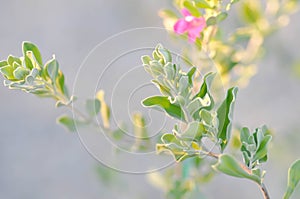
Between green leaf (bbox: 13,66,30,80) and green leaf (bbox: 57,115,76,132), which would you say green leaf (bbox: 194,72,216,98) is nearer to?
green leaf (bbox: 13,66,30,80)

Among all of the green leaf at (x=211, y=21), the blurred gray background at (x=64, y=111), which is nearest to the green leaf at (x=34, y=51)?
the green leaf at (x=211, y=21)

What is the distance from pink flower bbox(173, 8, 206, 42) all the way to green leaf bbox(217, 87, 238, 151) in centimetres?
20

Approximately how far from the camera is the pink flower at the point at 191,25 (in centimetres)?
92

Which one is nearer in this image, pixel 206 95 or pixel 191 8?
pixel 206 95

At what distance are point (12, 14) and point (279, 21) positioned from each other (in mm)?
2043

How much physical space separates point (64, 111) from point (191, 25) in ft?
5.72

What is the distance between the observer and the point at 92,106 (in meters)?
0.99

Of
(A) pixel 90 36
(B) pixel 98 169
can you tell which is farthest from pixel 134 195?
(A) pixel 90 36

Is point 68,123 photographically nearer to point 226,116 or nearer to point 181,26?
point 181,26

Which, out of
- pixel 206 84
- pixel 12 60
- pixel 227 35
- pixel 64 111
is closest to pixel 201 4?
pixel 206 84

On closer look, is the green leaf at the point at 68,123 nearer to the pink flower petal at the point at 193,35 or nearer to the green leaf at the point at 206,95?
the pink flower petal at the point at 193,35

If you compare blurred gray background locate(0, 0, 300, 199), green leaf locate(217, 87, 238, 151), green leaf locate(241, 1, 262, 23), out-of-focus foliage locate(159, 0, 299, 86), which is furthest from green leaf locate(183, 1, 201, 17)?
blurred gray background locate(0, 0, 300, 199)

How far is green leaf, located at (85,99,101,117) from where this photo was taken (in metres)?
0.96

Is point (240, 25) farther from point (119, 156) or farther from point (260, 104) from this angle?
point (260, 104)
